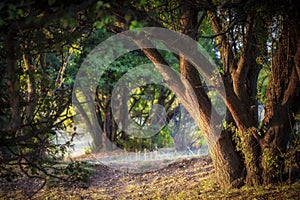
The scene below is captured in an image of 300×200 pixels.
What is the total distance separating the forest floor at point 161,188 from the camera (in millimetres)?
5867

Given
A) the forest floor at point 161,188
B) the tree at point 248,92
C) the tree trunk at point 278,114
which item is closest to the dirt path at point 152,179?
the forest floor at point 161,188

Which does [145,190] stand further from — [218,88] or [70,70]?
[70,70]

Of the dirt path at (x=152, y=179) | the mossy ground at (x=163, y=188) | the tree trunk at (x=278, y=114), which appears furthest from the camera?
the dirt path at (x=152, y=179)

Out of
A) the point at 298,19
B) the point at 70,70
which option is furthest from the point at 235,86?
the point at 70,70

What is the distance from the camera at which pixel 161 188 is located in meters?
7.49

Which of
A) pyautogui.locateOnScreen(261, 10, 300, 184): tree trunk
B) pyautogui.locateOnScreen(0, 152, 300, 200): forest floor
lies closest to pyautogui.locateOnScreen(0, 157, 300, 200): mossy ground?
pyautogui.locateOnScreen(0, 152, 300, 200): forest floor

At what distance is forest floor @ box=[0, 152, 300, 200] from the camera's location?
5.87m

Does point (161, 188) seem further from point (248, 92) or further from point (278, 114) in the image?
point (278, 114)

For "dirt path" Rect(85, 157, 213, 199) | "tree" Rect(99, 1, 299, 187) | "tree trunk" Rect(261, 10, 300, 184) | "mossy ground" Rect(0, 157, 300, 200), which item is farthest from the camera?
"dirt path" Rect(85, 157, 213, 199)

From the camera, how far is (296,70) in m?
5.34

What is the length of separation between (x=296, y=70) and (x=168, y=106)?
10450mm

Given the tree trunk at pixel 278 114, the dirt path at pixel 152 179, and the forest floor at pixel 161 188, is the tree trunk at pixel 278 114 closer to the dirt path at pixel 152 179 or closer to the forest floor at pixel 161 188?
the forest floor at pixel 161 188

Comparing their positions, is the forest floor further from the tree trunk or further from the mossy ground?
the tree trunk

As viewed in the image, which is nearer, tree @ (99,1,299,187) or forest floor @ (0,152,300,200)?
tree @ (99,1,299,187)
